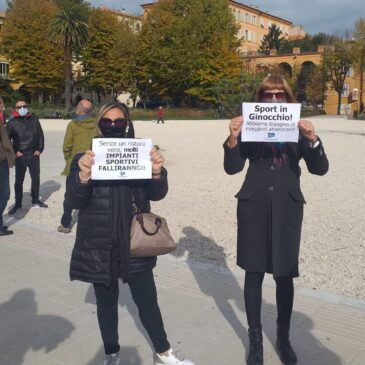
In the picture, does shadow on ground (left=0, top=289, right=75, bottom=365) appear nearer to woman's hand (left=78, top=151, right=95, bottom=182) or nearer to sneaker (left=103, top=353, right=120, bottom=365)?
sneaker (left=103, top=353, right=120, bottom=365)

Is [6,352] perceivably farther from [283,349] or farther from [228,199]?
[228,199]

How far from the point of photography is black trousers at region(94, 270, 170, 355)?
3.42 metres

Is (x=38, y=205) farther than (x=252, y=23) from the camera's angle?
No

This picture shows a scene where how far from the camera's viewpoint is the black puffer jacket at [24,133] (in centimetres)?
887

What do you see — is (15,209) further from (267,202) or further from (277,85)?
(277,85)

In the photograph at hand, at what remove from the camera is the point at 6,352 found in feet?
12.9

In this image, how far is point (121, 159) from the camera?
3293 millimetres

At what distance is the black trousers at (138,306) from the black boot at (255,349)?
601 mm

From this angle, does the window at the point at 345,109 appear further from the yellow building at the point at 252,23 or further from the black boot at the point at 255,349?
the black boot at the point at 255,349

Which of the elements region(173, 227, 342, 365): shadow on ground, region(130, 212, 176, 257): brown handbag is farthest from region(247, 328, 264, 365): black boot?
region(130, 212, 176, 257): brown handbag

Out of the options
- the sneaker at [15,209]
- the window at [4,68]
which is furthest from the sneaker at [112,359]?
the window at [4,68]

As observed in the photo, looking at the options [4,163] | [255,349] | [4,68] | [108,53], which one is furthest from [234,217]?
[4,68]

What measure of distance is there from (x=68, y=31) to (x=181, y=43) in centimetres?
1485

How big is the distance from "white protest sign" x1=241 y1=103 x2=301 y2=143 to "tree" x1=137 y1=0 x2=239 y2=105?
64010 mm
